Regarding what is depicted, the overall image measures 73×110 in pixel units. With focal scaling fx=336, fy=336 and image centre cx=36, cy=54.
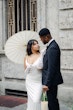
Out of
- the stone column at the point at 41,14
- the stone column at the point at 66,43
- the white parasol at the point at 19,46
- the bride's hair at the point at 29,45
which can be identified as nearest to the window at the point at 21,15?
the stone column at the point at 41,14

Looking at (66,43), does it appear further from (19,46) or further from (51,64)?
(51,64)

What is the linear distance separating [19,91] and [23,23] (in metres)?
2.05

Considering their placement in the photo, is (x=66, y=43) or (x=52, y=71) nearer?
(x=52, y=71)

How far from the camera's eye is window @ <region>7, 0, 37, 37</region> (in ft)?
32.4

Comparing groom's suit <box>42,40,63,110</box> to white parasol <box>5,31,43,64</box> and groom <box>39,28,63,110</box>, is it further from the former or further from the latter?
white parasol <box>5,31,43,64</box>

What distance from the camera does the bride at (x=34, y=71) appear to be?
20.0 feet

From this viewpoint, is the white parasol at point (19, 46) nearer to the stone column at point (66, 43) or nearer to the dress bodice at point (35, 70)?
the dress bodice at point (35, 70)

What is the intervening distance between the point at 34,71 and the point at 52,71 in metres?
0.58

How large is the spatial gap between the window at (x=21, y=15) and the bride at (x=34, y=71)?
3.65 metres

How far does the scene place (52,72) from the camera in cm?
566

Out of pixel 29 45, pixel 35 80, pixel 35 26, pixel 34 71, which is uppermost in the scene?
pixel 35 26

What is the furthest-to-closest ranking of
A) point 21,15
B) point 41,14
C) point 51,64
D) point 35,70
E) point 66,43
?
point 21,15 → point 41,14 → point 66,43 → point 35,70 → point 51,64

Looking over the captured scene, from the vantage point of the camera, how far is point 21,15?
1026 centimetres

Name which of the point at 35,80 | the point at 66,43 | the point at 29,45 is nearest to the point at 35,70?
the point at 35,80
